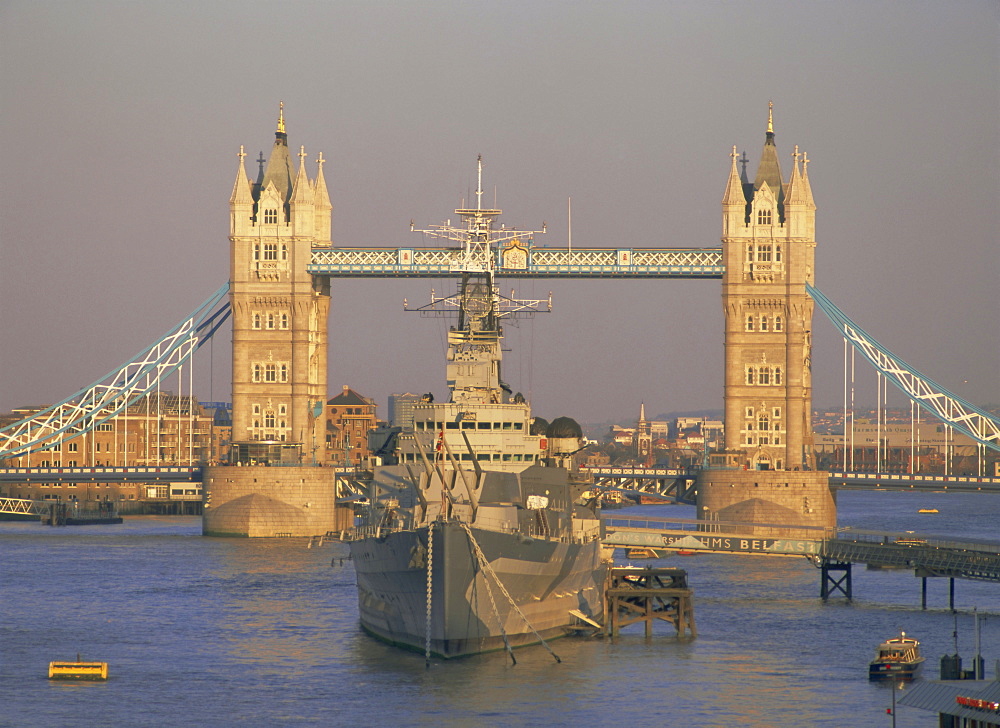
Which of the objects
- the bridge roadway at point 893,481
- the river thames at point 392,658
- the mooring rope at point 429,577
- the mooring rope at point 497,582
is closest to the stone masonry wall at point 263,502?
the bridge roadway at point 893,481

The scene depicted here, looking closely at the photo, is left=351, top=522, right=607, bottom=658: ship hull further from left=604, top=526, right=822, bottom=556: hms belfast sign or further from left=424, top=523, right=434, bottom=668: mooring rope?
left=604, top=526, right=822, bottom=556: hms belfast sign

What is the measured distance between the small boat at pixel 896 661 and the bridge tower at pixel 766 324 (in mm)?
60304

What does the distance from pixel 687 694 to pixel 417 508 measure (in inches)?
399

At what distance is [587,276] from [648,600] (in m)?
55.1

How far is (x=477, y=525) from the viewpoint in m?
51.3

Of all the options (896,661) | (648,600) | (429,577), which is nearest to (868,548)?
(648,600)

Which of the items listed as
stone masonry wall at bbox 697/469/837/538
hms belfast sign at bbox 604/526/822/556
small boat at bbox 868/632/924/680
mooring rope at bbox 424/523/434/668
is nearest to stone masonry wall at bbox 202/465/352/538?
stone masonry wall at bbox 697/469/837/538

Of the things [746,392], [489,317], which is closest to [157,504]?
[746,392]

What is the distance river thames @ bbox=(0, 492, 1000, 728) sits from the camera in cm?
4644

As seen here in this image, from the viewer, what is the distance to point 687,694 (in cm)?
4941

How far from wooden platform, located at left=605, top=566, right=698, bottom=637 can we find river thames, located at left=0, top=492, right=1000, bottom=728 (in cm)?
78

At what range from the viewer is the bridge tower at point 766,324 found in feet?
374

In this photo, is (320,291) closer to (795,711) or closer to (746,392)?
(746,392)

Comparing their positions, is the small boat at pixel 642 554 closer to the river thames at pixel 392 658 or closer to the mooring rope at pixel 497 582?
the river thames at pixel 392 658
